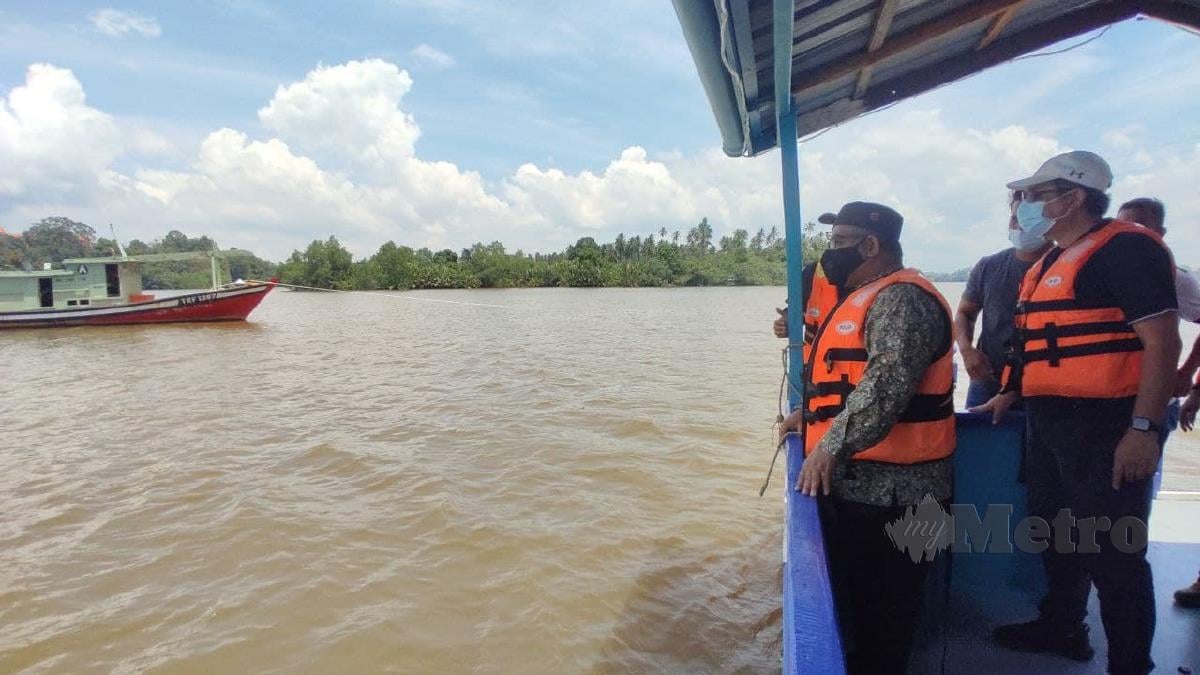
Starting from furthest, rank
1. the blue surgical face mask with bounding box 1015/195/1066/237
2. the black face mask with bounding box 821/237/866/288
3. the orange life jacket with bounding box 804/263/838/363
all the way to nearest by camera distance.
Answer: the orange life jacket with bounding box 804/263/838/363
the blue surgical face mask with bounding box 1015/195/1066/237
the black face mask with bounding box 821/237/866/288

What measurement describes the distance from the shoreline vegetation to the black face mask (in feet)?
220

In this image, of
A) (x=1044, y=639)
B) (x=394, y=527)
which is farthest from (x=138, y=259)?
(x=1044, y=639)

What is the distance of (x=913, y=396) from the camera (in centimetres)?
193

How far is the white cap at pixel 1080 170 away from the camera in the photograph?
2025 millimetres

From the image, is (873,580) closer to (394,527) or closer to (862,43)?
(862,43)

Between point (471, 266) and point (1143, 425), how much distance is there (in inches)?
3120

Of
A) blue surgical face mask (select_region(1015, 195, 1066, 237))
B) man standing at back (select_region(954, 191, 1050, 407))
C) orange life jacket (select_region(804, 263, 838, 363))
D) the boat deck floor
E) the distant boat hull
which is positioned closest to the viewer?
the boat deck floor

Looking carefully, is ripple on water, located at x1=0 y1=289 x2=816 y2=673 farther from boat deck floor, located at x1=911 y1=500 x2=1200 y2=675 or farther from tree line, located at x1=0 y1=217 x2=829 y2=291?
tree line, located at x1=0 y1=217 x2=829 y2=291

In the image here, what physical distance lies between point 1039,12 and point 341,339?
66.6ft

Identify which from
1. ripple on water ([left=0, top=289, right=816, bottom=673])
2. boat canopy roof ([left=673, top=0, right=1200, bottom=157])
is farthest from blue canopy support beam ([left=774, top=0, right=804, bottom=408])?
ripple on water ([left=0, top=289, right=816, bottom=673])

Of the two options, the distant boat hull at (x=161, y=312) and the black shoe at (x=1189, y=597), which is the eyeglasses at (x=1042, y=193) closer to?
the black shoe at (x=1189, y=597)

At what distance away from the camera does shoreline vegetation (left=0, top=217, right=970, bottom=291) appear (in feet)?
240

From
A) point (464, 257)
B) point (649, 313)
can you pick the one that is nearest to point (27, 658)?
point (649, 313)

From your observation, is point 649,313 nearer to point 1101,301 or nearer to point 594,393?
point 594,393
